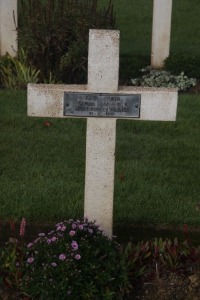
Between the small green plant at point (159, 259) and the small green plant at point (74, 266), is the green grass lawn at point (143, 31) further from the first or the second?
the small green plant at point (74, 266)

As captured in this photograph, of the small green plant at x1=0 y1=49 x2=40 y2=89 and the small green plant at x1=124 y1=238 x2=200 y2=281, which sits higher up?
the small green plant at x1=0 y1=49 x2=40 y2=89

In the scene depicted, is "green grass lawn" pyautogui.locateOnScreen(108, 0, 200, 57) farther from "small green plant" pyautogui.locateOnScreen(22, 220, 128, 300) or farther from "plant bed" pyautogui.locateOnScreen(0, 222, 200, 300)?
"small green plant" pyautogui.locateOnScreen(22, 220, 128, 300)

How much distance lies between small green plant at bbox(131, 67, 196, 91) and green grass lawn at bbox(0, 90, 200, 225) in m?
1.62

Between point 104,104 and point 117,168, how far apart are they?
2.18m

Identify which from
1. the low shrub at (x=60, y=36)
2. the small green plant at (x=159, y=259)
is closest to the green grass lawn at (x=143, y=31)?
the low shrub at (x=60, y=36)

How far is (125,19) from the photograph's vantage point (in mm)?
17297

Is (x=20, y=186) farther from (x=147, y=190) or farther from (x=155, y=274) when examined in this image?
(x=155, y=274)

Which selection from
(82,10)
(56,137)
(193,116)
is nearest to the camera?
(56,137)

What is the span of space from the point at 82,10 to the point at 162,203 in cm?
496

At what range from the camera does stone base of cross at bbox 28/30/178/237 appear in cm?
447

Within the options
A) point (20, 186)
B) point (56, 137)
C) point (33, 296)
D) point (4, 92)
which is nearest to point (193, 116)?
point (56, 137)

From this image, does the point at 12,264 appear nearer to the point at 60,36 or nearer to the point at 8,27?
the point at 60,36

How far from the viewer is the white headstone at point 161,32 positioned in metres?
11.5

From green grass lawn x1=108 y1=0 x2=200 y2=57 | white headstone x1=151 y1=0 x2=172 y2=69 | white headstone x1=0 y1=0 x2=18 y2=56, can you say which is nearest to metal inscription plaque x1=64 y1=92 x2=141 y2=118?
white headstone x1=0 y1=0 x2=18 y2=56
